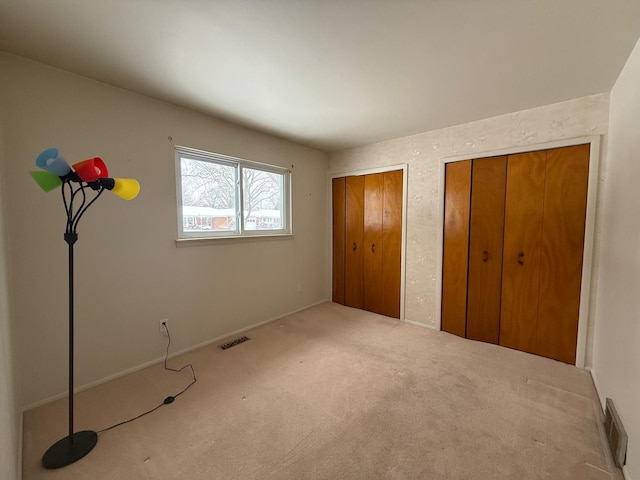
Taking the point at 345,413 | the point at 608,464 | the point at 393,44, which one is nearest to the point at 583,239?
the point at 608,464

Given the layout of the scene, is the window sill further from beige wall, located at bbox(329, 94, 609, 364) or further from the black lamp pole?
beige wall, located at bbox(329, 94, 609, 364)

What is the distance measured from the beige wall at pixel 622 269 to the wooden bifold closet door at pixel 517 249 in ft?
0.73

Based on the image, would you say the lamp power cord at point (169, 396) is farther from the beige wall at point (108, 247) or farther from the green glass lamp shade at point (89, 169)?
the green glass lamp shade at point (89, 169)

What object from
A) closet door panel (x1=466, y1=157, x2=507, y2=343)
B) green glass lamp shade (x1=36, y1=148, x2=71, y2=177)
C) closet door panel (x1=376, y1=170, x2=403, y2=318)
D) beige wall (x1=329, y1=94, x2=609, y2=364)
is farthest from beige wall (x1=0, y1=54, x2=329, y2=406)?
closet door panel (x1=466, y1=157, x2=507, y2=343)

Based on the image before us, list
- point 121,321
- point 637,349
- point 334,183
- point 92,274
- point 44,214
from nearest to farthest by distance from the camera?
1. point 637,349
2. point 44,214
3. point 92,274
4. point 121,321
5. point 334,183

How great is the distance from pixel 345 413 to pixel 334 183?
306 centimetres

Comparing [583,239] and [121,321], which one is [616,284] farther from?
[121,321]

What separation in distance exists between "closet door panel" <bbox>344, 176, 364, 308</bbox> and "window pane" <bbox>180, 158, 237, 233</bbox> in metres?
1.68

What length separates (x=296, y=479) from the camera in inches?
51.2

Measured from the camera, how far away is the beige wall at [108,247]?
173 cm

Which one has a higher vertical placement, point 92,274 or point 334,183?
point 334,183

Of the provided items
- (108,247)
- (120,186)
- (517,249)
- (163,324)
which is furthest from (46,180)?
(517,249)

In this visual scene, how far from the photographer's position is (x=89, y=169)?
134 cm

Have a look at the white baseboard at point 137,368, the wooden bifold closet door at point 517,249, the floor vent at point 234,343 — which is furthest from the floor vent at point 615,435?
the white baseboard at point 137,368
